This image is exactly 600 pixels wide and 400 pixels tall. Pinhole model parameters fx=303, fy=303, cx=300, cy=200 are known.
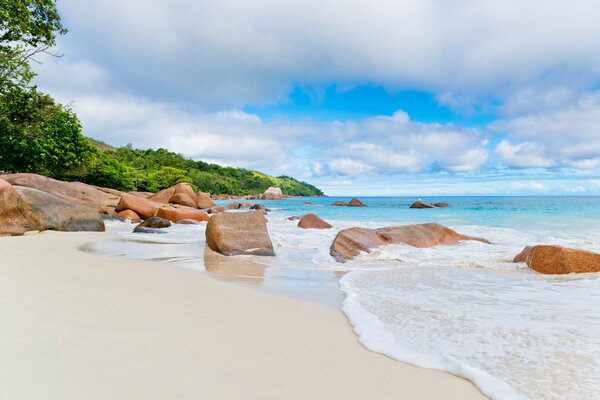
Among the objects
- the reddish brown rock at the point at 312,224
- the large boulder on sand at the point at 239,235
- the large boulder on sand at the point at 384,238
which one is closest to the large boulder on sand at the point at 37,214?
the large boulder on sand at the point at 239,235

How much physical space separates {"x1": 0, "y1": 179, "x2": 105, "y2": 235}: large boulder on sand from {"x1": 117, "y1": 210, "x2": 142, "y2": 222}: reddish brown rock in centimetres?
507

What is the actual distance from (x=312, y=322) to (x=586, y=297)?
133 inches

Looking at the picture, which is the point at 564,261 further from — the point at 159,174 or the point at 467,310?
the point at 159,174

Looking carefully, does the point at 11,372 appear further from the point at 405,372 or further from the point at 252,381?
the point at 405,372

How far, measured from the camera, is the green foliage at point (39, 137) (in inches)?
543

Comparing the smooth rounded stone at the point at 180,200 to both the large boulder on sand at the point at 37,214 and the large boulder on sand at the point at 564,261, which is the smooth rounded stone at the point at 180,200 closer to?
the large boulder on sand at the point at 37,214

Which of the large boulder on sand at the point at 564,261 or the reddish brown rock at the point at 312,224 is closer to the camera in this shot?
the large boulder on sand at the point at 564,261

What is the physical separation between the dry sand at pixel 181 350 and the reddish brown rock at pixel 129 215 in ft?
41.8

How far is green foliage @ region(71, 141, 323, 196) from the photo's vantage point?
24.1m

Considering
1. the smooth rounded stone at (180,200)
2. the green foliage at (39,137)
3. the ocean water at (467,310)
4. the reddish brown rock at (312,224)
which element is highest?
the green foliage at (39,137)

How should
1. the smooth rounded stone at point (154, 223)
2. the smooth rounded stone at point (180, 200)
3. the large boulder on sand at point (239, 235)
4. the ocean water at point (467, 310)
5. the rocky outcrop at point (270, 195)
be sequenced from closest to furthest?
the ocean water at point (467, 310)
the large boulder on sand at point (239, 235)
the smooth rounded stone at point (154, 223)
the smooth rounded stone at point (180, 200)
the rocky outcrop at point (270, 195)

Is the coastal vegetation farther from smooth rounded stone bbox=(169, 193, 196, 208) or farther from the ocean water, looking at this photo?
the ocean water

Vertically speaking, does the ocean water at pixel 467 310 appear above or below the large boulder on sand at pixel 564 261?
below

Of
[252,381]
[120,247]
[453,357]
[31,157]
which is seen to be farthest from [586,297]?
[31,157]
